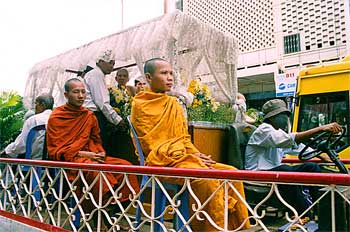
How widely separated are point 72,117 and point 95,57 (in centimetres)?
161

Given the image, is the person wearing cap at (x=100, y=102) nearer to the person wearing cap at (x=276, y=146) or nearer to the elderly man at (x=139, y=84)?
the elderly man at (x=139, y=84)

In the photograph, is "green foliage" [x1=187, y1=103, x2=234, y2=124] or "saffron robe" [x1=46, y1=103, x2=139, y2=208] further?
"green foliage" [x1=187, y1=103, x2=234, y2=124]

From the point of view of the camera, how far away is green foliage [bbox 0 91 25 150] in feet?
17.5

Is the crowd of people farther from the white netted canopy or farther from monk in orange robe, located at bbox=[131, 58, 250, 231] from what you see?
the white netted canopy

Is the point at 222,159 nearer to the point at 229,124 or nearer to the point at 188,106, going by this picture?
the point at 229,124

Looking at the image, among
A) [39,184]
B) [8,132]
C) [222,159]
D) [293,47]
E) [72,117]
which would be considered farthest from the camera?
[293,47]

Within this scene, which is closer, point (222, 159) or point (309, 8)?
point (222, 159)

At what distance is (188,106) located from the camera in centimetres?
348

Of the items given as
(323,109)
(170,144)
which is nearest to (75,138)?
(170,144)

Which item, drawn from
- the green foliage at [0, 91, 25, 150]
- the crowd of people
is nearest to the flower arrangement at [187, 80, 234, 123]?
the crowd of people

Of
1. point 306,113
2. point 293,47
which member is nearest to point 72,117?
point 306,113

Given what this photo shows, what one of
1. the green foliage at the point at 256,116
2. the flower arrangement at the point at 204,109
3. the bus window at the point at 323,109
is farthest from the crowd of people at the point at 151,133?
the bus window at the point at 323,109

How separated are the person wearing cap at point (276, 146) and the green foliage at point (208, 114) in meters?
0.55

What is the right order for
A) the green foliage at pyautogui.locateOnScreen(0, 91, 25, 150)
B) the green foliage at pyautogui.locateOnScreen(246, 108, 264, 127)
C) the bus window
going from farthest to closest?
the green foliage at pyautogui.locateOnScreen(0, 91, 25, 150)
the green foliage at pyautogui.locateOnScreen(246, 108, 264, 127)
the bus window
